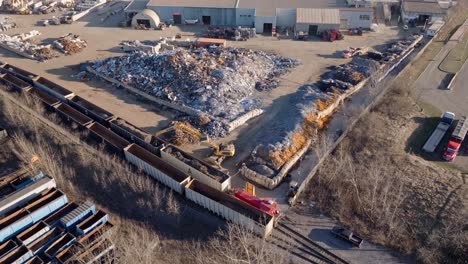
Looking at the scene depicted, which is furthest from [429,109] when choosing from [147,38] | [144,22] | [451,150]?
[144,22]

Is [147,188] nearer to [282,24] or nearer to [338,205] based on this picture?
[338,205]

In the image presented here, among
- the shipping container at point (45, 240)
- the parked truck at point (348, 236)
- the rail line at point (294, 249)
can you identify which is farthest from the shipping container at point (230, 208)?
the shipping container at point (45, 240)

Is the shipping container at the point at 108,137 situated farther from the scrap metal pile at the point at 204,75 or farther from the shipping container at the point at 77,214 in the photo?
the scrap metal pile at the point at 204,75

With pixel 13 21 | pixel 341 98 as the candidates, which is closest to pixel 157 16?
pixel 13 21

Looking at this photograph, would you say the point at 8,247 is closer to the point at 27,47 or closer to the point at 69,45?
the point at 69,45

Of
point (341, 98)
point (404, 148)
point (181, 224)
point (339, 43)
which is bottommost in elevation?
point (181, 224)
